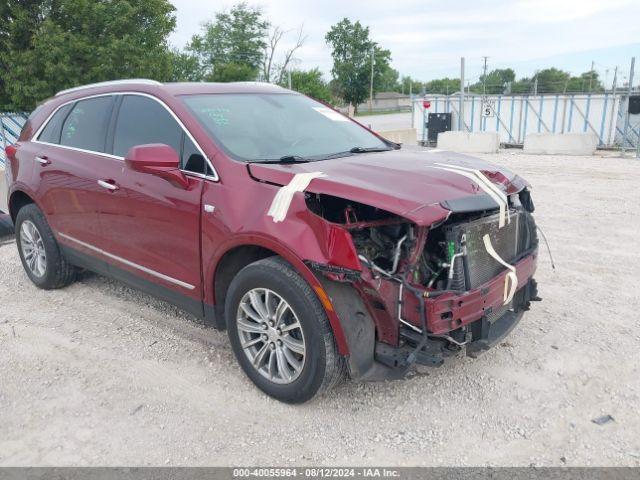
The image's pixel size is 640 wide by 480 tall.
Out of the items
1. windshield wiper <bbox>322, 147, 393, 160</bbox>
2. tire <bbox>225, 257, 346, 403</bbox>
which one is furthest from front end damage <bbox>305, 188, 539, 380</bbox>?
windshield wiper <bbox>322, 147, 393, 160</bbox>

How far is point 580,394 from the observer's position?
3332 mm

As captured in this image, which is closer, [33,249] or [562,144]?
[33,249]

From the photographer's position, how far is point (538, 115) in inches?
835

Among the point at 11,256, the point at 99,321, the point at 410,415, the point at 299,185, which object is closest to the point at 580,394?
the point at 410,415

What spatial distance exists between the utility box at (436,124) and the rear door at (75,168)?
1826cm

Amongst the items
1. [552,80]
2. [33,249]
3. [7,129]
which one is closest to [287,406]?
[33,249]

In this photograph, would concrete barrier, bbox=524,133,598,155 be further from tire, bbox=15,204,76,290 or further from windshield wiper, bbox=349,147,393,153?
tire, bbox=15,204,76,290

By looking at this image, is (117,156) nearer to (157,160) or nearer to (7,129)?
(157,160)

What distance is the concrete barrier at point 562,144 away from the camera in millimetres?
16969

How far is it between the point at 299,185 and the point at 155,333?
199 centimetres

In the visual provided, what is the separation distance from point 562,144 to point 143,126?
16.3 meters

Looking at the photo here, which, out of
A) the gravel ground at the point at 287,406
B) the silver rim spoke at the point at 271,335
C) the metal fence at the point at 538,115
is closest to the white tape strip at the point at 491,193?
the gravel ground at the point at 287,406

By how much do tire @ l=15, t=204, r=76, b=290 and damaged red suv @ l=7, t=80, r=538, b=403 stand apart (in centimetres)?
65

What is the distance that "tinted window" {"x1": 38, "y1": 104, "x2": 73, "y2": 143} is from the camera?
4.84m
